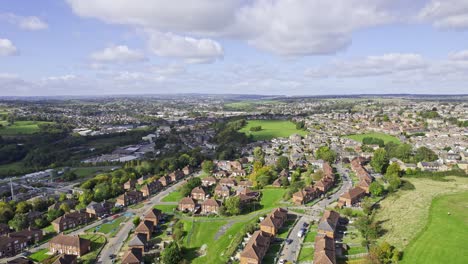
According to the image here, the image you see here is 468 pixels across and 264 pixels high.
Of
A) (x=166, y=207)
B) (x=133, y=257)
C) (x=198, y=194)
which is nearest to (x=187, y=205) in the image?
(x=166, y=207)

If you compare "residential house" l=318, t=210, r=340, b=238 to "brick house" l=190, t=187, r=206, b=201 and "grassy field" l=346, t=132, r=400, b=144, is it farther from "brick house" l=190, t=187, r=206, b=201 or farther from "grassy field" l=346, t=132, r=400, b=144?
"grassy field" l=346, t=132, r=400, b=144

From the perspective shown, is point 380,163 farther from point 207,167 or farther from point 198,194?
point 198,194

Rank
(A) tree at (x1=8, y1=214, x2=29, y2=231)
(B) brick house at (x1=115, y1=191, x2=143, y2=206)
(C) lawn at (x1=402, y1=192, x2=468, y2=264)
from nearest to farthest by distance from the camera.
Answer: (C) lawn at (x1=402, y1=192, x2=468, y2=264) → (A) tree at (x1=8, y1=214, x2=29, y2=231) → (B) brick house at (x1=115, y1=191, x2=143, y2=206)

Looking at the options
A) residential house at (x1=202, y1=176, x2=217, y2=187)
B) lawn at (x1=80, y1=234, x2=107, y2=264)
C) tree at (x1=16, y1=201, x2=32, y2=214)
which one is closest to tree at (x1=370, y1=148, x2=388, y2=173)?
residential house at (x1=202, y1=176, x2=217, y2=187)

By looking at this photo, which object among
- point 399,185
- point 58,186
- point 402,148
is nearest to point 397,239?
point 399,185

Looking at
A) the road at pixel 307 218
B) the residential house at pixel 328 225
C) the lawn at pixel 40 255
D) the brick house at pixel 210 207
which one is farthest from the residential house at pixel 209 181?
the lawn at pixel 40 255

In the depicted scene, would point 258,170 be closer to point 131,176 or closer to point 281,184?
point 281,184

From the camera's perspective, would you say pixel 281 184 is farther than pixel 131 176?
No

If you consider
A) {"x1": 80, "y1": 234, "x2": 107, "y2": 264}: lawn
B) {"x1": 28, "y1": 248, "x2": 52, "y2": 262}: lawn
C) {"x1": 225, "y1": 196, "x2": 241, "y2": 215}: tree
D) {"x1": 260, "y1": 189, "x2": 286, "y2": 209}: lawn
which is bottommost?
{"x1": 28, "y1": 248, "x2": 52, "y2": 262}: lawn
